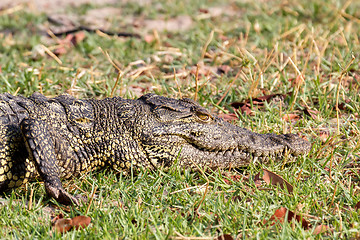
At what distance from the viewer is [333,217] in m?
3.23

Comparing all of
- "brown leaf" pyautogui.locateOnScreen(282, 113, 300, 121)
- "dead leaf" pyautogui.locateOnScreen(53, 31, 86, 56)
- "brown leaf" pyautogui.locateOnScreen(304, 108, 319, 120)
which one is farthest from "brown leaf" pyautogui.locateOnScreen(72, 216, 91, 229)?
"dead leaf" pyautogui.locateOnScreen(53, 31, 86, 56)

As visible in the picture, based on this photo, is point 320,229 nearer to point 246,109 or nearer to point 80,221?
point 80,221

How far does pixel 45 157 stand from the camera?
344cm

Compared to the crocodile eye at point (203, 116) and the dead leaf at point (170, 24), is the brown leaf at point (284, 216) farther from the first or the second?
the dead leaf at point (170, 24)

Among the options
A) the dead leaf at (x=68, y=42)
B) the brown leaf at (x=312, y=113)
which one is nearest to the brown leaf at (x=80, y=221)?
the brown leaf at (x=312, y=113)

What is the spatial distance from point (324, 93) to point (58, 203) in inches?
127

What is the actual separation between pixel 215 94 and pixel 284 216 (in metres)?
2.51

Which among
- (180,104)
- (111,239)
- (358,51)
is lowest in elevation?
(358,51)

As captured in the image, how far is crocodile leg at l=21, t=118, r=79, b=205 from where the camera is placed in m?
3.39

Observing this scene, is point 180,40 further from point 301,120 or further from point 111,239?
point 111,239

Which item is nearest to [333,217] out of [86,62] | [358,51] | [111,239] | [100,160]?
[111,239]

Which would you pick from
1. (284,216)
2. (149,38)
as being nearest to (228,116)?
(284,216)

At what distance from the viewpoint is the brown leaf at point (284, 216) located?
315 centimetres

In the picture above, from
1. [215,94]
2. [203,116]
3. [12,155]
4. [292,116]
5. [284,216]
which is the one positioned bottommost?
[292,116]
